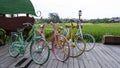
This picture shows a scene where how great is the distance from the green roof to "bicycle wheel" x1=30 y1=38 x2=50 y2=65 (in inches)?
139

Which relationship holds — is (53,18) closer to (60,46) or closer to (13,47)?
(60,46)

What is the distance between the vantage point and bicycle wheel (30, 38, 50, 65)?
18.9 ft

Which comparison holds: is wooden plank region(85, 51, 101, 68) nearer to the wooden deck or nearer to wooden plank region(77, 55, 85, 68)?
the wooden deck

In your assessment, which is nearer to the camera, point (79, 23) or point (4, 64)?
point (4, 64)

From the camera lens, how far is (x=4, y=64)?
228 inches

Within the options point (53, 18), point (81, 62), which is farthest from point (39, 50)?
point (53, 18)

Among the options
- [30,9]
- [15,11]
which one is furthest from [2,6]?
[30,9]

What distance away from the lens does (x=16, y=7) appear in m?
9.51

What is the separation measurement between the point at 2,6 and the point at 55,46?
10.6 ft

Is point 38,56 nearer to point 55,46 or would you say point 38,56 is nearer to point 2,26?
point 55,46

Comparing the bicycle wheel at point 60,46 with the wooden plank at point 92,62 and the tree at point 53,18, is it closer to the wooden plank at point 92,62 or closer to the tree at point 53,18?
the wooden plank at point 92,62

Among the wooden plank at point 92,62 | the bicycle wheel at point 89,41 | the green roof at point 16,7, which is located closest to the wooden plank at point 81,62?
the wooden plank at point 92,62

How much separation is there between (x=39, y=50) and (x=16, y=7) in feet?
12.9

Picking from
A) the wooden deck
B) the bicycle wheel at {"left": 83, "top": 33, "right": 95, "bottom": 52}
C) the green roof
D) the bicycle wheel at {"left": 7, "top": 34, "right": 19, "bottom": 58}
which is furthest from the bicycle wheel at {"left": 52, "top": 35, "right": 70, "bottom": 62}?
the green roof
